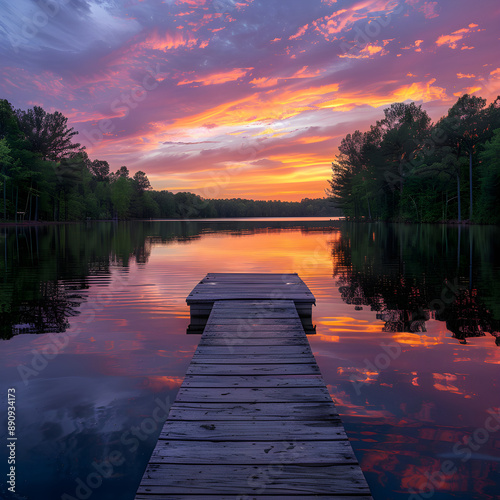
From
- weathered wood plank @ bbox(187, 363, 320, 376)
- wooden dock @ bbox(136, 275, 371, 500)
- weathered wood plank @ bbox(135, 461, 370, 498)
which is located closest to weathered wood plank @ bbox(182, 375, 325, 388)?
wooden dock @ bbox(136, 275, 371, 500)

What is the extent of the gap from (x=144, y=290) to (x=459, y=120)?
203 feet

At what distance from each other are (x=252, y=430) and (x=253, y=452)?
37 centimetres

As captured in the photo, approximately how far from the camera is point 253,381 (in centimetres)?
506

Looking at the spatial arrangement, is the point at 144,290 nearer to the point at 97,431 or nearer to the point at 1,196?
the point at 97,431

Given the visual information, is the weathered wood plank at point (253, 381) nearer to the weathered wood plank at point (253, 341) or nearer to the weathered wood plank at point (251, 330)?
the weathered wood plank at point (253, 341)

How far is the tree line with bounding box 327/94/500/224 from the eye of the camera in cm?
5722

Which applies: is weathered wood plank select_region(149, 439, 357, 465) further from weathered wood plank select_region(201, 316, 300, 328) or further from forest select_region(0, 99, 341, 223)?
forest select_region(0, 99, 341, 223)

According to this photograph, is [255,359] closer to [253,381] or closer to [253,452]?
[253,381]

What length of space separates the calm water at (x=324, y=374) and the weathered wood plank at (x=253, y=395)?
2.18ft

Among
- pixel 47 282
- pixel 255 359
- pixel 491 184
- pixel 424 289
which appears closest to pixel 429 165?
pixel 491 184

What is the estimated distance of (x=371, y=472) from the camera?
4.02 meters

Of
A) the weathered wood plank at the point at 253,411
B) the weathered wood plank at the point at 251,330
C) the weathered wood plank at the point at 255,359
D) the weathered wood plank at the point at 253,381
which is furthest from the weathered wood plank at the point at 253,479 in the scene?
the weathered wood plank at the point at 251,330

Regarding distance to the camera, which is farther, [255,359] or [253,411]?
[255,359]

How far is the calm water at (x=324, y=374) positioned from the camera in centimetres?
406
